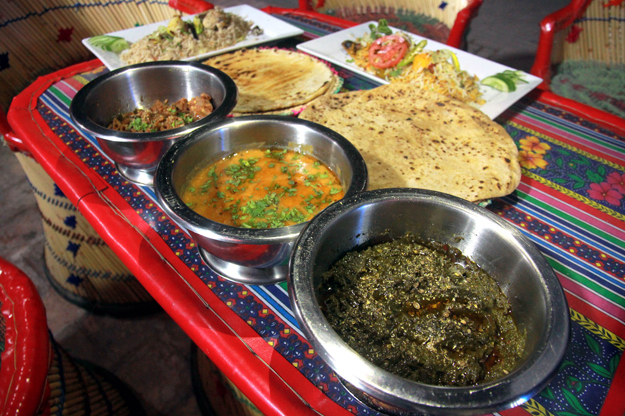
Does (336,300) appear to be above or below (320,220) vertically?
below

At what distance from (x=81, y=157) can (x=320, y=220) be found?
150cm

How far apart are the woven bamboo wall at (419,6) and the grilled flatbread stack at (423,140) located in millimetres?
1866

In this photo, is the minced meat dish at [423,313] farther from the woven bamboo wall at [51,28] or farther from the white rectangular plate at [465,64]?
the woven bamboo wall at [51,28]

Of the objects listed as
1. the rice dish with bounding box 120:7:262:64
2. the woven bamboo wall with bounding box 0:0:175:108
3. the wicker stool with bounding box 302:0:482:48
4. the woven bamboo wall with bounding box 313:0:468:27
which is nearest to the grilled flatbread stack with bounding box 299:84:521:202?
the rice dish with bounding box 120:7:262:64

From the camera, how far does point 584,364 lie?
1.07 m

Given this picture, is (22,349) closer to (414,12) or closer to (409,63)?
(409,63)

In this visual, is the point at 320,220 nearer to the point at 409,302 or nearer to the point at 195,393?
the point at 409,302

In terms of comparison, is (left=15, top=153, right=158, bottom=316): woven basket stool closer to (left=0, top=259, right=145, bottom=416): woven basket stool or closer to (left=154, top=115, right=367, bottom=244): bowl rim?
(left=0, top=259, right=145, bottom=416): woven basket stool

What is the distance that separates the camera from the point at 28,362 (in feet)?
3.49

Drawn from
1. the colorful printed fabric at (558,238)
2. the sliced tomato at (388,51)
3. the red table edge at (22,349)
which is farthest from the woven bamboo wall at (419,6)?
the red table edge at (22,349)

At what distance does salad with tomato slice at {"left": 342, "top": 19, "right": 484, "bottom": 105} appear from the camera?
7.22ft

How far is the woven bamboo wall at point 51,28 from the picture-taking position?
2879 millimetres

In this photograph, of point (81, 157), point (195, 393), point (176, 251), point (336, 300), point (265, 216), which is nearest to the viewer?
point (336, 300)

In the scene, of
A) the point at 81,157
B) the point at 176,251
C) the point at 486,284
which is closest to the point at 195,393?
the point at 176,251
